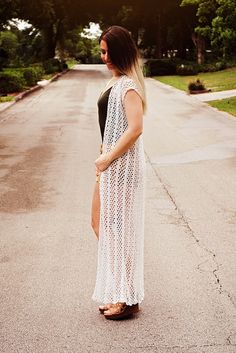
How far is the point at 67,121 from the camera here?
1703 cm

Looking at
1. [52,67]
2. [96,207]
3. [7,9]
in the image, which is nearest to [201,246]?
[96,207]

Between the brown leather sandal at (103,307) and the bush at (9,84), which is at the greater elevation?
the brown leather sandal at (103,307)

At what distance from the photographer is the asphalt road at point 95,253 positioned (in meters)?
3.61

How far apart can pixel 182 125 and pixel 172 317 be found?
12.2 metres

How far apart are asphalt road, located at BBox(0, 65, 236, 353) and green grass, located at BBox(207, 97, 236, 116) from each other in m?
7.05

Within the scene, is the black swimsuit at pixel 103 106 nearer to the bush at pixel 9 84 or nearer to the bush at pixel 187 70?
the bush at pixel 9 84

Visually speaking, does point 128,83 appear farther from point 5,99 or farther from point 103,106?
point 5,99

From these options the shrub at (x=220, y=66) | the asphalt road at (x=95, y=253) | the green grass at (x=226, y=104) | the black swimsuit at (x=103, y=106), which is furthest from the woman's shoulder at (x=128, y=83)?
the shrub at (x=220, y=66)

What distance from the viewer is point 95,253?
5270 millimetres

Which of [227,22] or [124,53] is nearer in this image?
[124,53]

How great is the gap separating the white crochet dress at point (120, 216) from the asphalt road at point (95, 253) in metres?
0.25

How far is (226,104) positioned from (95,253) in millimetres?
16430

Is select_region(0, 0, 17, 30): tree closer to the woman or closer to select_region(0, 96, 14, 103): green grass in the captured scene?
select_region(0, 96, 14, 103): green grass

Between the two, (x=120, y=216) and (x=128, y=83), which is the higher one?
(x=128, y=83)
